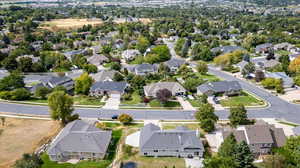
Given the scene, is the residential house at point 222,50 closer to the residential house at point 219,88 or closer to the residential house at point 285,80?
the residential house at point 285,80

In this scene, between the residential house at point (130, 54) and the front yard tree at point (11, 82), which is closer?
the front yard tree at point (11, 82)

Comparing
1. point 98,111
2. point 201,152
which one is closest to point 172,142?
point 201,152

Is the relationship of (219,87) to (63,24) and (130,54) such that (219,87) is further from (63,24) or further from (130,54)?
(63,24)

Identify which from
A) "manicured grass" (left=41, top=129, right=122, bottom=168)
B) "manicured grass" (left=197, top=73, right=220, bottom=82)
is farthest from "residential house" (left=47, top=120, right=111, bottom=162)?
"manicured grass" (left=197, top=73, right=220, bottom=82)

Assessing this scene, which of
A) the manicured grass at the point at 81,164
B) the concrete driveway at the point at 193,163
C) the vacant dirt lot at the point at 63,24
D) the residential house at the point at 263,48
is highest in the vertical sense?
the vacant dirt lot at the point at 63,24

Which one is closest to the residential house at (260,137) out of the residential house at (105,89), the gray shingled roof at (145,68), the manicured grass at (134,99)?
the manicured grass at (134,99)

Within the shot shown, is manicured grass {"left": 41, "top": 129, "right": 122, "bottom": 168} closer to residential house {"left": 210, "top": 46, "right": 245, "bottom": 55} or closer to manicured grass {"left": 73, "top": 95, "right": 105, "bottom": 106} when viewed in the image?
manicured grass {"left": 73, "top": 95, "right": 105, "bottom": 106}

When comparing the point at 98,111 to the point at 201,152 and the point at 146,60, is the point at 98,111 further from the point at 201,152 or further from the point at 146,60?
the point at 146,60
